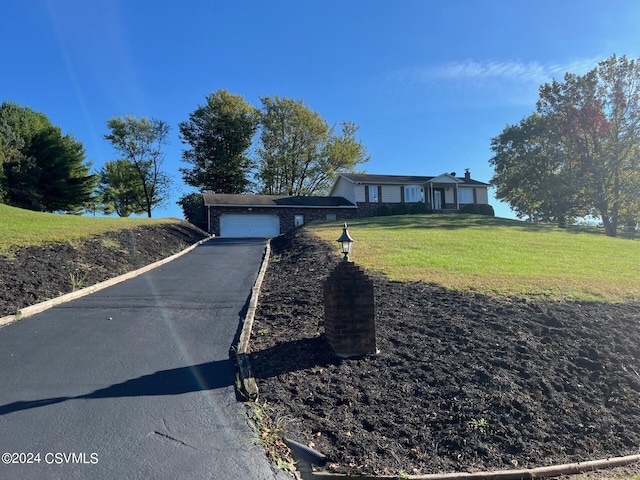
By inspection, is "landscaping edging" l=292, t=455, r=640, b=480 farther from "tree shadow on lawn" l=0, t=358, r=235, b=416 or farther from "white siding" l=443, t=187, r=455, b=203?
"white siding" l=443, t=187, r=455, b=203

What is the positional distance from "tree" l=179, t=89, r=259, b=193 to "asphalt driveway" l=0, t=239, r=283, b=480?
36200mm

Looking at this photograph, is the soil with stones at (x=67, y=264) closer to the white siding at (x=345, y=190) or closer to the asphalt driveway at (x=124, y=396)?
the asphalt driveway at (x=124, y=396)

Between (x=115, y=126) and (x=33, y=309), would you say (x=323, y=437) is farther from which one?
(x=115, y=126)

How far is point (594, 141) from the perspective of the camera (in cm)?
3117

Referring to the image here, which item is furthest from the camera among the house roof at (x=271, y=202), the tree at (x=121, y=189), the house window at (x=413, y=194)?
the tree at (x=121, y=189)

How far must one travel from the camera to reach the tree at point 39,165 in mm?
30500

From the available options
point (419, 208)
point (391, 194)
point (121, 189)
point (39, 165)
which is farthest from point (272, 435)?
point (121, 189)

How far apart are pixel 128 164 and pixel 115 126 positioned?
4333 mm

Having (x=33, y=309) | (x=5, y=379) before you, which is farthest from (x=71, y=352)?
(x=33, y=309)

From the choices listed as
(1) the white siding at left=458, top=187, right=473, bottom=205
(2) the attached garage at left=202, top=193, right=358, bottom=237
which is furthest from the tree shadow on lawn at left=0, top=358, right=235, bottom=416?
(1) the white siding at left=458, top=187, right=473, bottom=205

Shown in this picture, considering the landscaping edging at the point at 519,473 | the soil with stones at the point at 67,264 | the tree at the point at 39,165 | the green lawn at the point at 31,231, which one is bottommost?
the landscaping edging at the point at 519,473

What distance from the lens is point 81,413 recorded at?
4016 mm

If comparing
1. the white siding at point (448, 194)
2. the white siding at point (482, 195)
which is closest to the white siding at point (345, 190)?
the white siding at point (448, 194)

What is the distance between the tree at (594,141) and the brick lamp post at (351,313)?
3091 cm
